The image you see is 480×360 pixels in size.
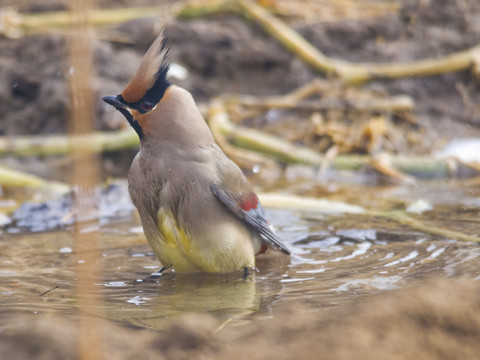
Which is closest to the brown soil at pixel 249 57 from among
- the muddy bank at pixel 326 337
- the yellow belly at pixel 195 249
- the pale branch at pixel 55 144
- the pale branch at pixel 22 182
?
the pale branch at pixel 55 144

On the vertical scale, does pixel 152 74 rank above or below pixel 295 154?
above

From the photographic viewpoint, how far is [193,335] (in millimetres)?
2334

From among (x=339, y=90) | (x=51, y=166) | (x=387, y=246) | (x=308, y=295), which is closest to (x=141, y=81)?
(x=308, y=295)

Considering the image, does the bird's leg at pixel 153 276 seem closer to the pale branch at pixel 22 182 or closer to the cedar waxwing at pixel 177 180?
the cedar waxwing at pixel 177 180

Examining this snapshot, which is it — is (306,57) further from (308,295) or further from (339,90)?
(308,295)

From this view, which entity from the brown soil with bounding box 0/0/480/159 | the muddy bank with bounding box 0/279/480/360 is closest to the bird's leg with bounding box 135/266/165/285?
the muddy bank with bounding box 0/279/480/360

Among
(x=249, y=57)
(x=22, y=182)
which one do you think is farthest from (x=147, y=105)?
(x=249, y=57)

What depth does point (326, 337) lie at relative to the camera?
228 cm

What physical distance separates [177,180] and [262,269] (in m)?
0.73

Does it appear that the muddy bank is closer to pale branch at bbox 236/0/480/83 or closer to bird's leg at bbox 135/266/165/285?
bird's leg at bbox 135/266/165/285

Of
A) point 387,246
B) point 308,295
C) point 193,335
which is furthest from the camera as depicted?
point 387,246

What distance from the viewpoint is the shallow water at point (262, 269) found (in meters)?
3.21

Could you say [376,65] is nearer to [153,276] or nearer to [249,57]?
[249,57]

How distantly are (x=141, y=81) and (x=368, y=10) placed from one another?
6.08m
